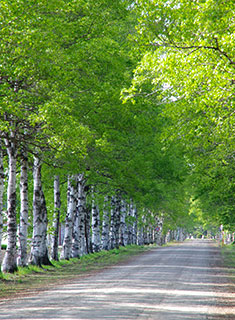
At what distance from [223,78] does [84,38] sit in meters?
8.04

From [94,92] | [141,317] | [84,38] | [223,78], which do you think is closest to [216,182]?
[94,92]

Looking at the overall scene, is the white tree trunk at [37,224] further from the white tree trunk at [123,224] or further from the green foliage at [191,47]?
the white tree trunk at [123,224]

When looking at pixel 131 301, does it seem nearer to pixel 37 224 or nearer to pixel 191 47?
pixel 191 47

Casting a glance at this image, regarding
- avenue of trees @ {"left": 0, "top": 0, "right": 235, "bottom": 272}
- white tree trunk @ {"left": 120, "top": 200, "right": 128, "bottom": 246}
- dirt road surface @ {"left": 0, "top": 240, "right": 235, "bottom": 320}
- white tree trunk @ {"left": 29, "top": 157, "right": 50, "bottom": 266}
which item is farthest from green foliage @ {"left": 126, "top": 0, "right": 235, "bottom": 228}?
white tree trunk @ {"left": 120, "top": 200, "right": 128, "bottom": 246}

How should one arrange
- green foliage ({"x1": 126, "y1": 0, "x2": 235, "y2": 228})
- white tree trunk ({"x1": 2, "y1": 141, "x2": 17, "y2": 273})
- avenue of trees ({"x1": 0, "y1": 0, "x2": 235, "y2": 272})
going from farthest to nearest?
white tree trunk ({"x1": 2, "y1": 141, "x2": 17, "y2": 273}), avenue of trees ({"x1": 0, "y1": 0, "x2": 235, "y2": 272}), green foliage ({"x1": 126, "y1": 0, "x2": 235, "y2": 228})

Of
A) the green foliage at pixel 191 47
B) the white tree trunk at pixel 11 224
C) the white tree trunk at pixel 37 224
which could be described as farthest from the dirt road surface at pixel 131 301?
the white tree trunk at pixel 37 224

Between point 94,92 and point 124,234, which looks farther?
point 124,234

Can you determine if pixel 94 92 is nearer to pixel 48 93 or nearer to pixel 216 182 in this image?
pixel 48 93

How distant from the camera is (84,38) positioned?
794 inches

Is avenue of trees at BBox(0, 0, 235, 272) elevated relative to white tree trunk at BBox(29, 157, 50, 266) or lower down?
elevated

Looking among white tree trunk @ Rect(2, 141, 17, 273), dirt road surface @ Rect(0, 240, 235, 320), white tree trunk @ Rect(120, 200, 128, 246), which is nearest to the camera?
dirt road surface @ Rect(0, 240, 235, 320)

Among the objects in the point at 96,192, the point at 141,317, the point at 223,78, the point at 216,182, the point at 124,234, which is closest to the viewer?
the point at 141,317

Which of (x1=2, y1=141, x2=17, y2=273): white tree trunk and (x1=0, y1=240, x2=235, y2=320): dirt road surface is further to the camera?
(x1=2, y1=141, x2=17, y2=273): white tree trunk

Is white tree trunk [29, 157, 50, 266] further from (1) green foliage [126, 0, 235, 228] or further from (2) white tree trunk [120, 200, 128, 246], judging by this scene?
(2) white tree trunk [120, 200, 128, 246]
